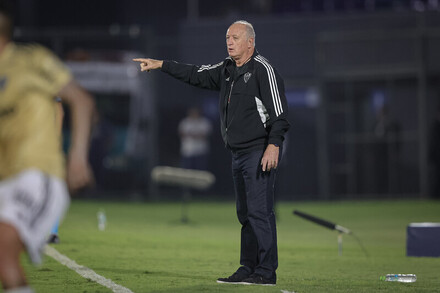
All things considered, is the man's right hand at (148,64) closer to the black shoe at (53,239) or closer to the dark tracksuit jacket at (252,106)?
the dark tracksuit jacket at (252,106)

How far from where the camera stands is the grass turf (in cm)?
→ 805

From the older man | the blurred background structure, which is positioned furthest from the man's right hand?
the blurred background structure

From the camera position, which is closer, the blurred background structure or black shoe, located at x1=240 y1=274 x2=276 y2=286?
black shoe, located at x1=240 y1=274 x2=276 y2=286

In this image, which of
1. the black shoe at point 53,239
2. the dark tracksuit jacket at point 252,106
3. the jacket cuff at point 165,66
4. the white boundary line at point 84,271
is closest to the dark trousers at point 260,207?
the dark tracksuit jacket at point 252,106

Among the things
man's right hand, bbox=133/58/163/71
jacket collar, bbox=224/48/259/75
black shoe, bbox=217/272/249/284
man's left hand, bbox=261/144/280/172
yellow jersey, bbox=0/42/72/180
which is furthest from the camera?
black shoe, bbox=217/272/249/284

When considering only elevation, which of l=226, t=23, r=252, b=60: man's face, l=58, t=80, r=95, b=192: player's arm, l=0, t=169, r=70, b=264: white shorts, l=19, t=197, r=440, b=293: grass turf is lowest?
l=19, t=197, r=440, b=293: grass turf

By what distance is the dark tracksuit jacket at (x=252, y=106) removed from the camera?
7559mm

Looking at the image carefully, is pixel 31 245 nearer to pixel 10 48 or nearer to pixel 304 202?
pixel 10 48

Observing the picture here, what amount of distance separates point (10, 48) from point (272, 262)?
11.6ft

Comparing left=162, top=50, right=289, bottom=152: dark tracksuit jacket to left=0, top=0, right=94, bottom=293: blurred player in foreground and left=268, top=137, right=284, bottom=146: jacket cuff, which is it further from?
left=0, top=0, right=94, bottom=293: blurred player in foreground

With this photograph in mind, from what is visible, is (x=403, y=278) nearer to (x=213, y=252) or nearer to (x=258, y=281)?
(x=258, y=281)

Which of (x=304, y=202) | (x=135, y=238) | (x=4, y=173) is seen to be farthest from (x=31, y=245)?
(x=304, y=202)

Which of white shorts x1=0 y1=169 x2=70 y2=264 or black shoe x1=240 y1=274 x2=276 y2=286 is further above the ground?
white shorts x1=0 y1=169 x2=70 y2=264

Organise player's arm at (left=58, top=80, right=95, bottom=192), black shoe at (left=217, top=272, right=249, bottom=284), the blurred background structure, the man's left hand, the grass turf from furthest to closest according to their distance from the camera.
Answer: the blurred background structure, the grass turf, black shoe at (left=217, top=272, right=249, bottom=284), the man's left hand, player's arm at (left=58, top=80, right=95, bottom=192)
